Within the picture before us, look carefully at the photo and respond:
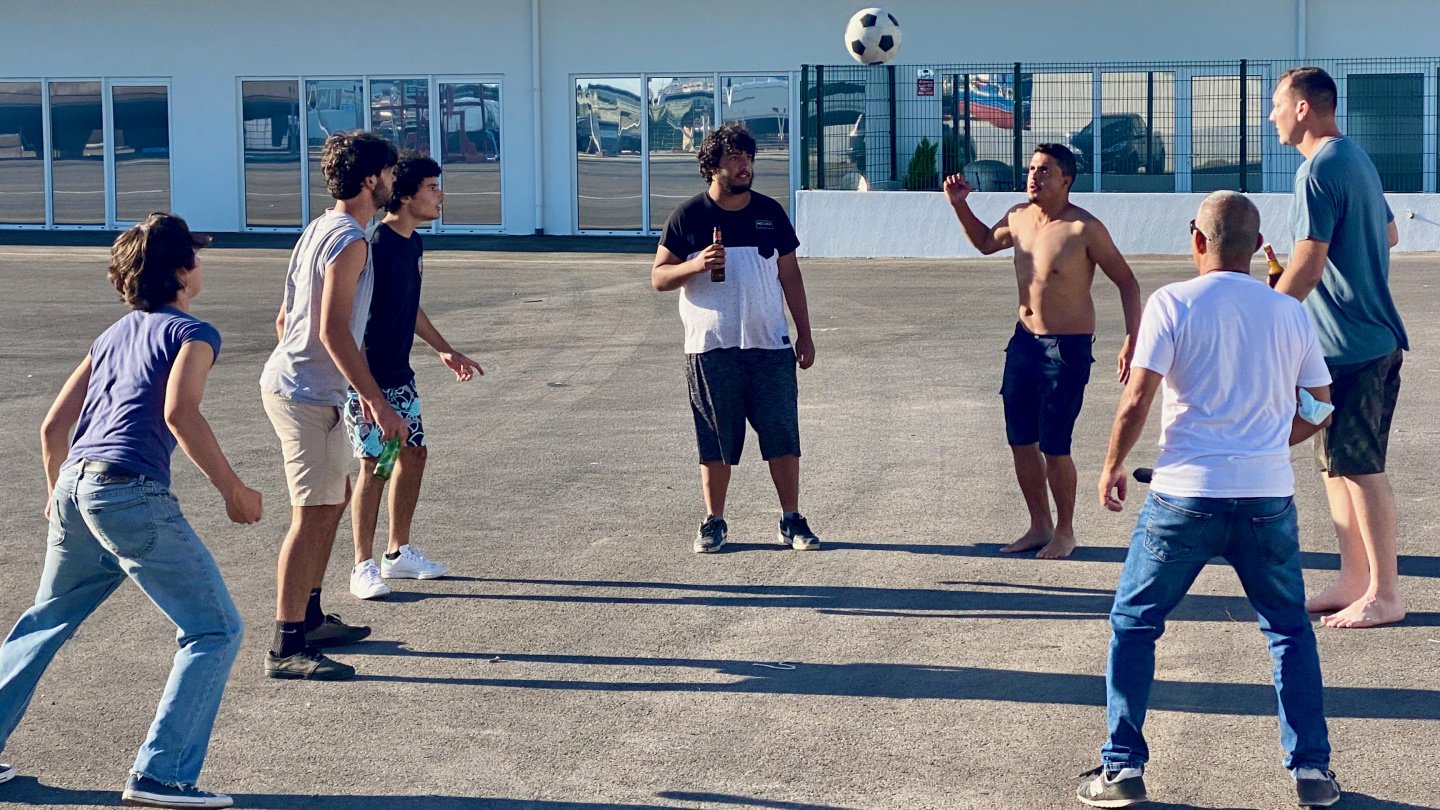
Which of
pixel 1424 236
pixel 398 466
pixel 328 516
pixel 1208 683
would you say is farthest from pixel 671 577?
pixel 1424 236

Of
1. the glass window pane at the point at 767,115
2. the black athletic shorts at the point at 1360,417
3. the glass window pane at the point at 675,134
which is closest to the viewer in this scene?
the black athletic shorts at the point at 1360,417

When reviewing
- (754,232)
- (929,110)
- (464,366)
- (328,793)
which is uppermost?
(929,110)

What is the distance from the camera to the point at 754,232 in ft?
22.9

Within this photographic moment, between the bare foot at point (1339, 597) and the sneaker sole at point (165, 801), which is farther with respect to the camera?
the bare foot at point (1339, 597)

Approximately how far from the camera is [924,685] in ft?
17.0

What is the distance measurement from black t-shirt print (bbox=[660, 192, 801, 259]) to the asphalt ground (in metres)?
1.35

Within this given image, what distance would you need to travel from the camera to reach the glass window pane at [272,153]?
2588cm

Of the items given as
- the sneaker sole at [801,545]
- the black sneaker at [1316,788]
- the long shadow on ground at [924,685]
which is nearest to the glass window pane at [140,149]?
the sneaker sole at [801,545]

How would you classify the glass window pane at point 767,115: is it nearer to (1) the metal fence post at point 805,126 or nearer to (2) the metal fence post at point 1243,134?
(1) the metal fence post at point 805,126

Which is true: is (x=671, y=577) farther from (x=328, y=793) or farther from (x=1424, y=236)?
(x=1424, y=236)

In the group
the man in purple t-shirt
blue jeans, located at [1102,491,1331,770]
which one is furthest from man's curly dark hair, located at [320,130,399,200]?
blue jeans, located at [1102,491,1331,770]

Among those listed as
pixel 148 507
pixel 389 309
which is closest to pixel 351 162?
pixel 389 309

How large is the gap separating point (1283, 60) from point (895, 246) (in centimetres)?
680

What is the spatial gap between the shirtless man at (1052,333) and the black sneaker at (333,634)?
2.86 metres
